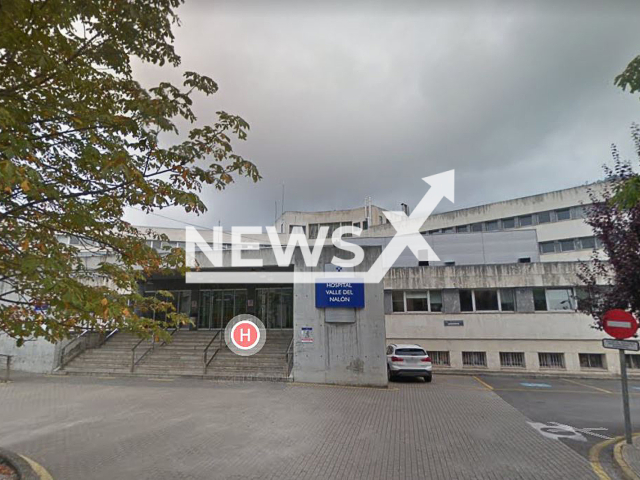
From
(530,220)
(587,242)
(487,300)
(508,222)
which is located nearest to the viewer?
(487,300)

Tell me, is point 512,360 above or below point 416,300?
below

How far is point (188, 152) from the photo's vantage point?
4500 mm

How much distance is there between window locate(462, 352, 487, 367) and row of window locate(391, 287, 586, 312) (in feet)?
7.01

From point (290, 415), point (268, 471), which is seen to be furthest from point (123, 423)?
point (268, 471)

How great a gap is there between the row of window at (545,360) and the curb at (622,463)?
467 inches

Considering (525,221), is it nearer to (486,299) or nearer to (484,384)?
(486,299)

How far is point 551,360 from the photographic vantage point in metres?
17.9

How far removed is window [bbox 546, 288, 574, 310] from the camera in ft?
60.0

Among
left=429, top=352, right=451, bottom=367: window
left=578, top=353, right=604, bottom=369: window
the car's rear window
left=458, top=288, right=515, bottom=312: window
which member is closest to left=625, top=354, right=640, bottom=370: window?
left=578, top=353, right=604, bottom=369: window

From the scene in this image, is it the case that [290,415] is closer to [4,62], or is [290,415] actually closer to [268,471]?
[268,471]

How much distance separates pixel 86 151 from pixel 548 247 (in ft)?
116

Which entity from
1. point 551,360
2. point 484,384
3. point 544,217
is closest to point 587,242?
point 544,217

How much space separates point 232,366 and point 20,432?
764 centimetres

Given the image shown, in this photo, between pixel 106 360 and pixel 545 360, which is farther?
pixel 545 360
